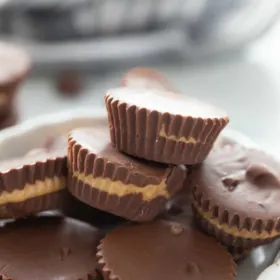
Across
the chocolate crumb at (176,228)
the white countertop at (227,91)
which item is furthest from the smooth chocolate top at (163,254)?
the white countertop at (227,91)

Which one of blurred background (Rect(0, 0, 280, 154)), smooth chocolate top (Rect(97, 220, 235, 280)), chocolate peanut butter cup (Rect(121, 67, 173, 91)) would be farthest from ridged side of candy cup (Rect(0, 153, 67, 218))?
blurred background (Rect(0, 0, 280, 154))

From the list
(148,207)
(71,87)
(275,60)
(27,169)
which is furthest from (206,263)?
(275,60)

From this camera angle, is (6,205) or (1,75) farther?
(1,75)

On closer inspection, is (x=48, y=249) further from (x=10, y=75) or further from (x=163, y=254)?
(x=10, y=75)

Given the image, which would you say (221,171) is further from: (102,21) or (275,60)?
(275,60)

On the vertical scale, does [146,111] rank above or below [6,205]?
above

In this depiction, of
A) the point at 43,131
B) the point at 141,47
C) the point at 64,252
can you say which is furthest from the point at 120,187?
the point at 141,47

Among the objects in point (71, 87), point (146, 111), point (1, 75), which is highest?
point (146, 111)
